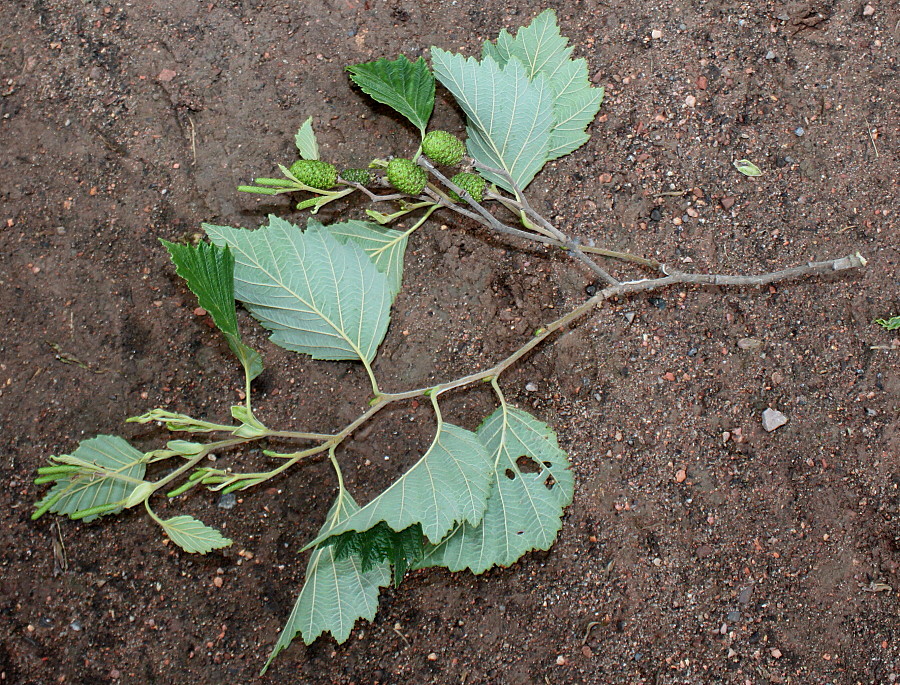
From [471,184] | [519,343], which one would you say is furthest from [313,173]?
[519,343]

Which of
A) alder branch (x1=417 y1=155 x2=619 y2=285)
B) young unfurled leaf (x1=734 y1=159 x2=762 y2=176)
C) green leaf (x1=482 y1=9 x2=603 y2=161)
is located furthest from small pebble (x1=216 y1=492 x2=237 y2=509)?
young unfurled leaf (x1=734 y1=159 x2=762 y2=176)

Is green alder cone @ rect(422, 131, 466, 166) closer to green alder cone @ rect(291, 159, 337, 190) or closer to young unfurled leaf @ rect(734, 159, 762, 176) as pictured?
green alder cone @ rect(291, 159, 337, 190)

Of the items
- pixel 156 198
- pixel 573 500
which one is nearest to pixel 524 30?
pixel 156 198

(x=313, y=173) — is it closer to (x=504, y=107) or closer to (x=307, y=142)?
(x=307, y=142)

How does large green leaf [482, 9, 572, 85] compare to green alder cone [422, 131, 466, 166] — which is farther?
large green leaf [482, 9, 572, 85]

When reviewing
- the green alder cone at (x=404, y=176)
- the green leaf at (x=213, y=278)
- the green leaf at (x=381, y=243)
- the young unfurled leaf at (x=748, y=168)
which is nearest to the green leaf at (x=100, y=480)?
the green leaf at (x=213, y=278)

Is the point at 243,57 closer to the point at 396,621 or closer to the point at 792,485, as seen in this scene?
the point at 396,621
